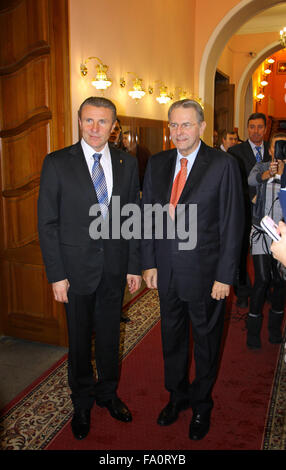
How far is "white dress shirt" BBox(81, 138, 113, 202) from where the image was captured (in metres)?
2.42

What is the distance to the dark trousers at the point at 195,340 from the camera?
96.0 inches

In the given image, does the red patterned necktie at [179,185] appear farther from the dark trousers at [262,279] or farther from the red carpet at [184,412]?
the dark trousers at [262,279]

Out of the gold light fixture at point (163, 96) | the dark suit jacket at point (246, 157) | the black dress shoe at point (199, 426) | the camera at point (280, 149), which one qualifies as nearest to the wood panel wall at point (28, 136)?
the black dress shoe at point (199, 426)

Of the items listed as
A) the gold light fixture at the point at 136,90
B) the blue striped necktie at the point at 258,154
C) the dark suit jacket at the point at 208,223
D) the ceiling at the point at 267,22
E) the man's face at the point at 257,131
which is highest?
the ceiling at the point at 267,22

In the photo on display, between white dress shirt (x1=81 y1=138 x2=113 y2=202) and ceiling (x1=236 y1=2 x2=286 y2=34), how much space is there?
360 inches

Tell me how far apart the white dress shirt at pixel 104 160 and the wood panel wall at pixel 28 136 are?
1.12 meters

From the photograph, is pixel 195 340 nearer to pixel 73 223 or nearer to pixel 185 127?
pixel 73 223

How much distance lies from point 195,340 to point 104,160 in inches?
45.6

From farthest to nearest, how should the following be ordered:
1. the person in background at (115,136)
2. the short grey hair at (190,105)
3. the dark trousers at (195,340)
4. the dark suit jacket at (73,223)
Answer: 1. the person in background at (115,136)
2. the dark trousers at (195,340)
3. the dark suit jacket at (73,223)
4. the short grey hair at (190,105)

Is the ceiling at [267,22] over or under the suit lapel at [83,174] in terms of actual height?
over

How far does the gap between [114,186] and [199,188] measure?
0.49 m

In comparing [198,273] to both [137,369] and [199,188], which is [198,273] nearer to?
[199,188]

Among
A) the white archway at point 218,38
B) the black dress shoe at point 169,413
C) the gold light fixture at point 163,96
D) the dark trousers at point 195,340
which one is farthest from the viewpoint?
the white archway at point 218,38
